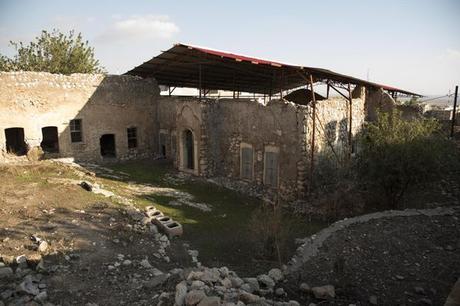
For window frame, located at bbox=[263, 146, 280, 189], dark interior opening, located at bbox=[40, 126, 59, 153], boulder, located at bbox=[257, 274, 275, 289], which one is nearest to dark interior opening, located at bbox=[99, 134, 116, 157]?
dark interior opening, located at bbox=[40, 126, 59, 153]

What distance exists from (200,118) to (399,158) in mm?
9328

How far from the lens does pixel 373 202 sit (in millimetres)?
14000

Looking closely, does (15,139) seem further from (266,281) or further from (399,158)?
(399,158)

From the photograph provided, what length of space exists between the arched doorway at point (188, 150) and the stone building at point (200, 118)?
0.18ft

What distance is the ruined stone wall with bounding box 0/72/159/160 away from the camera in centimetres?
1798

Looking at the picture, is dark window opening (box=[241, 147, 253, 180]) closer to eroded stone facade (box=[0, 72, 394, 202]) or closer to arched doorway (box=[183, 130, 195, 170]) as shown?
eroded stone facade (box=[0, 72, 394, 202])

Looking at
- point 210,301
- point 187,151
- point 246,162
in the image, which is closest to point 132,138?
point 187,151

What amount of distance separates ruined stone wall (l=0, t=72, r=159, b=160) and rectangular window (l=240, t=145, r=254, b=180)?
27.5 ft

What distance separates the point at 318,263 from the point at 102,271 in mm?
5341

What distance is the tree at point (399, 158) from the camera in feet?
39.5

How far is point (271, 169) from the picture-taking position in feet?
51.4

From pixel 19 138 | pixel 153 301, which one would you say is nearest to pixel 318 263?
pixel 153 301

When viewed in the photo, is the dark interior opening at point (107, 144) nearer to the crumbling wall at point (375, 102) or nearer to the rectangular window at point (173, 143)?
the rectangular window at point (173, 143)

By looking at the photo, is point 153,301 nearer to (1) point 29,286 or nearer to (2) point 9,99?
(1) point 29,286
